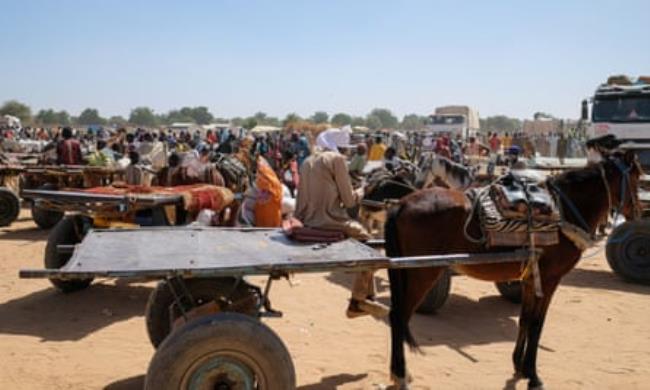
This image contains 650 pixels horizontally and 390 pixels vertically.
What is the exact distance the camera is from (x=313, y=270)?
3863 mm

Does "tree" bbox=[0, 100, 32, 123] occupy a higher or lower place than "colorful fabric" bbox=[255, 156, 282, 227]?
higher

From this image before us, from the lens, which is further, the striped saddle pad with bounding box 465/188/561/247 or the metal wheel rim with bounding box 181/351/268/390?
the striped saddle pad with bounding box 465/188/561/247

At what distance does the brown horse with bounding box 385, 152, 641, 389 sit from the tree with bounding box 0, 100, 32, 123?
84.3m

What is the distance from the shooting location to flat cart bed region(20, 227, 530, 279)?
12.0ft

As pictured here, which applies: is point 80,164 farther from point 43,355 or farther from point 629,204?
point 629,204

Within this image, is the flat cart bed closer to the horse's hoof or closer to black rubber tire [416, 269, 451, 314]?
the horse's hoof

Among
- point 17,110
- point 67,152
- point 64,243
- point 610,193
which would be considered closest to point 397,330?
point 610,193

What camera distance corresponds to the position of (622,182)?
559 cm

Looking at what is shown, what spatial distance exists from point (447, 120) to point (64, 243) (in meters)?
36.6

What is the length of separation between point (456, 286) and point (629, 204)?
3.46 m

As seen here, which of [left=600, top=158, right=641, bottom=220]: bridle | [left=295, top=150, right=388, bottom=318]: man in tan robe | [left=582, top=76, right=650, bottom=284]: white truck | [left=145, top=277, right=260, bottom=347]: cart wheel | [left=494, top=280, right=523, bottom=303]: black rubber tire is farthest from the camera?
[left=582, top=76, right=650, bottom=284]: white truck

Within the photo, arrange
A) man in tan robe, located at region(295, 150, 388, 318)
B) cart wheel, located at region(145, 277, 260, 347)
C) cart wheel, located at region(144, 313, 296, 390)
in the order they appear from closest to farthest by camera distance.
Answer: cart wheel, located at region(144, 313, 296, 390) < cart wheel, located at region(145, 277, 260, 347) < man in tan robe, located at region(295, 150, 388, 318)

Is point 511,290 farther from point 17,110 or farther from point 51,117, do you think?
point 51,117

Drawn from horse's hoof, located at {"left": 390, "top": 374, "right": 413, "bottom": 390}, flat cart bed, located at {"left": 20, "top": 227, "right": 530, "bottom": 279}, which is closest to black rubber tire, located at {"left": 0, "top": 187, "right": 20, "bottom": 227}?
flat cart bed, located at {"left": 20, "top": 227, "right": 530, "bottom": 279}
